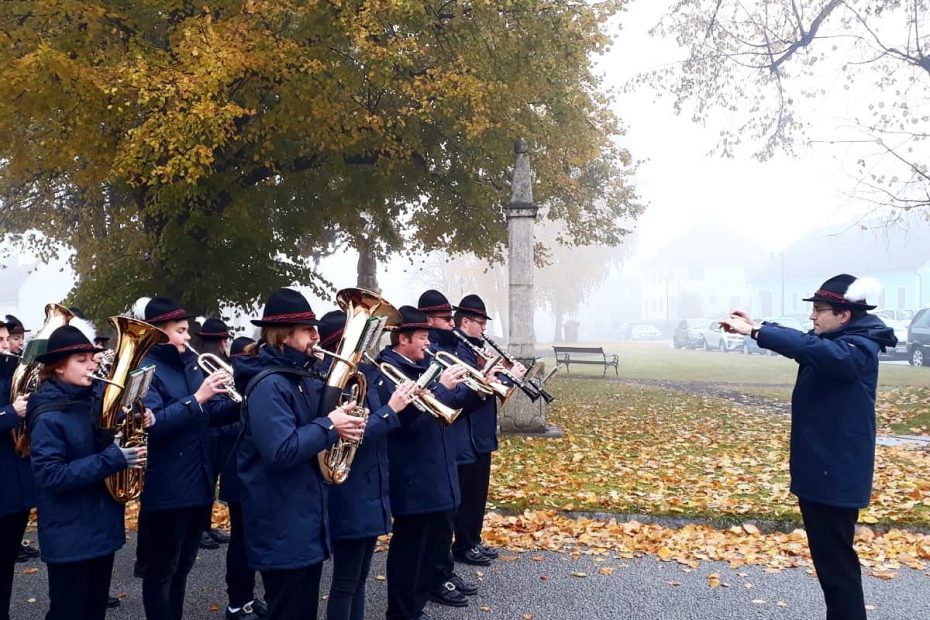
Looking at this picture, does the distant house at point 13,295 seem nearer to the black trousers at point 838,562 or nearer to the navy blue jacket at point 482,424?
the navy blue jacket at point 482,424

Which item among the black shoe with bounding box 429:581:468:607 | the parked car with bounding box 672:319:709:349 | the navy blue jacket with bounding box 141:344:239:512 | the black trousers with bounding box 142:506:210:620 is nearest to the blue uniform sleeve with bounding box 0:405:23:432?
the navy blue jacket with bounding box 141:344:239:512

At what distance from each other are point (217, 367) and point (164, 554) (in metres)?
1.23

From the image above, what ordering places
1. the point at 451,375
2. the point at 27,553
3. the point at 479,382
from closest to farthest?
1. the point at 451,375
2. the point at 479,382
3. the point at 27,553

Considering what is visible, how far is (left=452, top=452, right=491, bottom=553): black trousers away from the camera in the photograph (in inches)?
259

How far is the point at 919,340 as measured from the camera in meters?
28.3

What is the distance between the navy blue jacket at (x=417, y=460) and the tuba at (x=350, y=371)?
2.33 feet

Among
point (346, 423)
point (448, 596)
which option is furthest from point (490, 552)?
point (346, 423)

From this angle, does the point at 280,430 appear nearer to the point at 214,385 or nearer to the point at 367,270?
the point at 214,385

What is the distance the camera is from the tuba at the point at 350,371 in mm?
3979

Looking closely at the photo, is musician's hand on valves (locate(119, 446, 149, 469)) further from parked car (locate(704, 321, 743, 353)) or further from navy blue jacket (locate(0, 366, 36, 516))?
parked car (locate(704, 321, 743, 353))

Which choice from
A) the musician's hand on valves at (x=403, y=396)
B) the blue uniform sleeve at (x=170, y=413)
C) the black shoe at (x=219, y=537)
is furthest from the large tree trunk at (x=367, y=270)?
the musician's hand on valves at (x=403, y=396)

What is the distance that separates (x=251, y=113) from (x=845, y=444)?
9.90 m

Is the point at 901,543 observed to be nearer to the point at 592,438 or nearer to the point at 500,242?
the point at 592,438

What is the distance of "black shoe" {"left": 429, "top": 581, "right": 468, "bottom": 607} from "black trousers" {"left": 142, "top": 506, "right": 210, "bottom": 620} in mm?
1768
